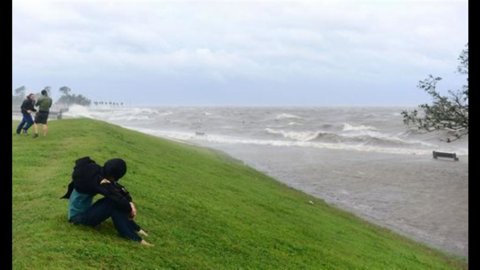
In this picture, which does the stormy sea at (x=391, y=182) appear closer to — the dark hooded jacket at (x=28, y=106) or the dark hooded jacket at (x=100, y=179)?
the dark hooded jacket at (x=100, y=179)

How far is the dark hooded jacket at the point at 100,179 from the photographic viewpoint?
292 inches

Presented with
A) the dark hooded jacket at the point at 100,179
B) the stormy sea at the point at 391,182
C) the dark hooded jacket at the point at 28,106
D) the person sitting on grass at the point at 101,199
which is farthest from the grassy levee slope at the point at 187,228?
the stormy sea at the point at 391,182

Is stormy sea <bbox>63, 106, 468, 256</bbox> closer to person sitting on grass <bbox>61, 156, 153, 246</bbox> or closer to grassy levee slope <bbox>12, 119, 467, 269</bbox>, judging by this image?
grassy levee slope <bbox>12, 119, 467, 269</bbox>

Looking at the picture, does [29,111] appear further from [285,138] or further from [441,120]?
[285,138]

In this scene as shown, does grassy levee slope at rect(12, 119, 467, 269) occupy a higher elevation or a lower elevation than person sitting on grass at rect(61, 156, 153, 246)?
lower

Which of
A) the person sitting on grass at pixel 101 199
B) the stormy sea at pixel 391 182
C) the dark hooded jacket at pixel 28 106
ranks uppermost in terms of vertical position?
the dark hooded jacket at pixel 28 106

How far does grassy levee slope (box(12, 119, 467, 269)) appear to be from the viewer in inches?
301

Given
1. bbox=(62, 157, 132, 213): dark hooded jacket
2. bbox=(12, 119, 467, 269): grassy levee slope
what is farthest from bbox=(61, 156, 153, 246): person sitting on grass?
bbox=(12, 119, 467, 269): grassy levee slope

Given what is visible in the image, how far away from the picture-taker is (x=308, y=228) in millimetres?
13812

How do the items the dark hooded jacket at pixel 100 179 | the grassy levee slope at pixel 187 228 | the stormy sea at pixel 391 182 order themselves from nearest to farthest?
1. the dark hooded jacket at pixel 100 179
2. the grassy levee slope at pixel 187 228
3. the stormy sea at pixel 391 182

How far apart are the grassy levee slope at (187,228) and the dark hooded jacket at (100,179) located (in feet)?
3.06

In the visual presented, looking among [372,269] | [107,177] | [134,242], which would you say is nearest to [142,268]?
[134,242]

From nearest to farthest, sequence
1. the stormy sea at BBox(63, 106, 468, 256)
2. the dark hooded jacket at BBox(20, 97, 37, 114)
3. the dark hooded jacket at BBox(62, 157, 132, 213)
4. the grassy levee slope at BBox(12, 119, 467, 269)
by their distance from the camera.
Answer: the dark hooded jacket at BBox(62, 157, 132, 213), the grassy levee slope at BBox(12, 119, 467, 269), the stormy sea at BBox(63, 106, 468, 256), the dark hooded jacket at BBox(20, 97, 37, 114)
